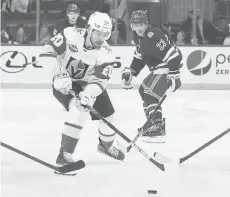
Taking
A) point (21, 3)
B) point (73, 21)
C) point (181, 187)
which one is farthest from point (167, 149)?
point (21, 3)

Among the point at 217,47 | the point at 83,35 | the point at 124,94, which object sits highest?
the point at 83,35

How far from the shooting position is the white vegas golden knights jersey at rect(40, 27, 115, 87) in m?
3.00

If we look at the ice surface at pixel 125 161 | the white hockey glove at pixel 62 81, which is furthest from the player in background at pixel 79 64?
the ice surface at pixel 125 161

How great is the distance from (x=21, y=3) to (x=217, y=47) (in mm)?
2730

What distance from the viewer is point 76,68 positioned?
3074 millimetres

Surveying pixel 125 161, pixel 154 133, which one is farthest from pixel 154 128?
pixel 125 161

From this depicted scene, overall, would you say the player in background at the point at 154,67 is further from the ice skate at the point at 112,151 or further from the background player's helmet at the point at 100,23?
the background player's helmet at the point at 100,23

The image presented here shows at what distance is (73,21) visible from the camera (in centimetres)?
606

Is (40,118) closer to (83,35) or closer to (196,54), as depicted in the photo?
(83,35)

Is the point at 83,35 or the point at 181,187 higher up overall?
the point at 83,35

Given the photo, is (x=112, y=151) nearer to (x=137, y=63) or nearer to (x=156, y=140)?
(x=156, y=140)

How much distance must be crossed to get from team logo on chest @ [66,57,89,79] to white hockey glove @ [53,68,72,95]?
0.39 feet

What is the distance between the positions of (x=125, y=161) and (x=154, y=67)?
101 centimetres

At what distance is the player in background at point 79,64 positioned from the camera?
115 inches
